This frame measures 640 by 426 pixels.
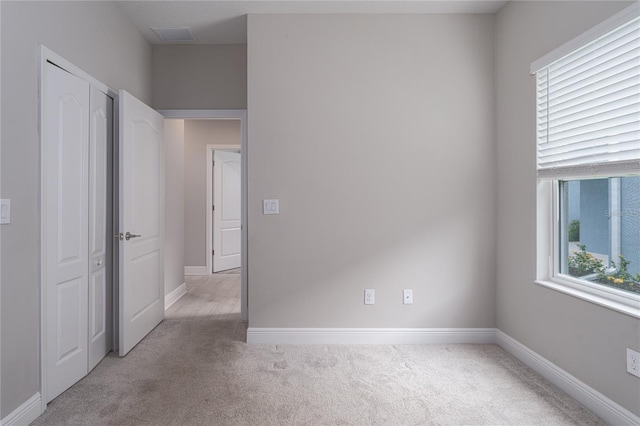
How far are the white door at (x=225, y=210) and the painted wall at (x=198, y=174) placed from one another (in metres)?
0.20

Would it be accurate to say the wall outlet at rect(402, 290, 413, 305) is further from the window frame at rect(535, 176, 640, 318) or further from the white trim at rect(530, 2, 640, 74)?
the white trim at rect(530, 2, 640, 74)

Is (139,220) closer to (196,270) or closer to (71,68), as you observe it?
(71,68)

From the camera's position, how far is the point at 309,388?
7.41 feet

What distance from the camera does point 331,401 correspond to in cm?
211

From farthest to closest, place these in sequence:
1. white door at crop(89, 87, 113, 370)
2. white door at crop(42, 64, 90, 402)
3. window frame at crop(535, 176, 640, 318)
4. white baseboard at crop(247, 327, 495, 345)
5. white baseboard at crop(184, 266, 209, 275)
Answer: white baseboard at crop(184, 266, 209, 275), white baseboard at crop(247, 327, 495, 345), white door at crop(89, 87, 113, 370), window frame at crop(535, 176, 640, 318), white door at crop(42, 64, 90, 402)

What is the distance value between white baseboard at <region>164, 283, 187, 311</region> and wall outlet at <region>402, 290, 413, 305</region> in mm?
2660

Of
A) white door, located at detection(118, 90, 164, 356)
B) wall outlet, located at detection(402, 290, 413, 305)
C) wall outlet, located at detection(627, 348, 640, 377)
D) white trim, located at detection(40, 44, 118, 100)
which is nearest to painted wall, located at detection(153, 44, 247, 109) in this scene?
white door, located at detection(118, 90, 164, 356)

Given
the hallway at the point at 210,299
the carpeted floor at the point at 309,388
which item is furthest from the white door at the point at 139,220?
the hallway at the point at 210,299

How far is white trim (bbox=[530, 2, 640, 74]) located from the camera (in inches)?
70.9

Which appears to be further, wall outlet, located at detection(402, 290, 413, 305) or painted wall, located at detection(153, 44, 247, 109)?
painted wall, located at detection(153, 44, 247, 109)

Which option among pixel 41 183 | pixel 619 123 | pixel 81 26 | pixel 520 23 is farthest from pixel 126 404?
pixel 520 23

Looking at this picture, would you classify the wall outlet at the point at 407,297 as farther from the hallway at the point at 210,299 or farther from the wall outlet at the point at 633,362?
the hallway at the point at 210,299

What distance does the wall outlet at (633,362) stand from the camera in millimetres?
1764

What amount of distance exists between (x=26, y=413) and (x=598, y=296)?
3258 mm
